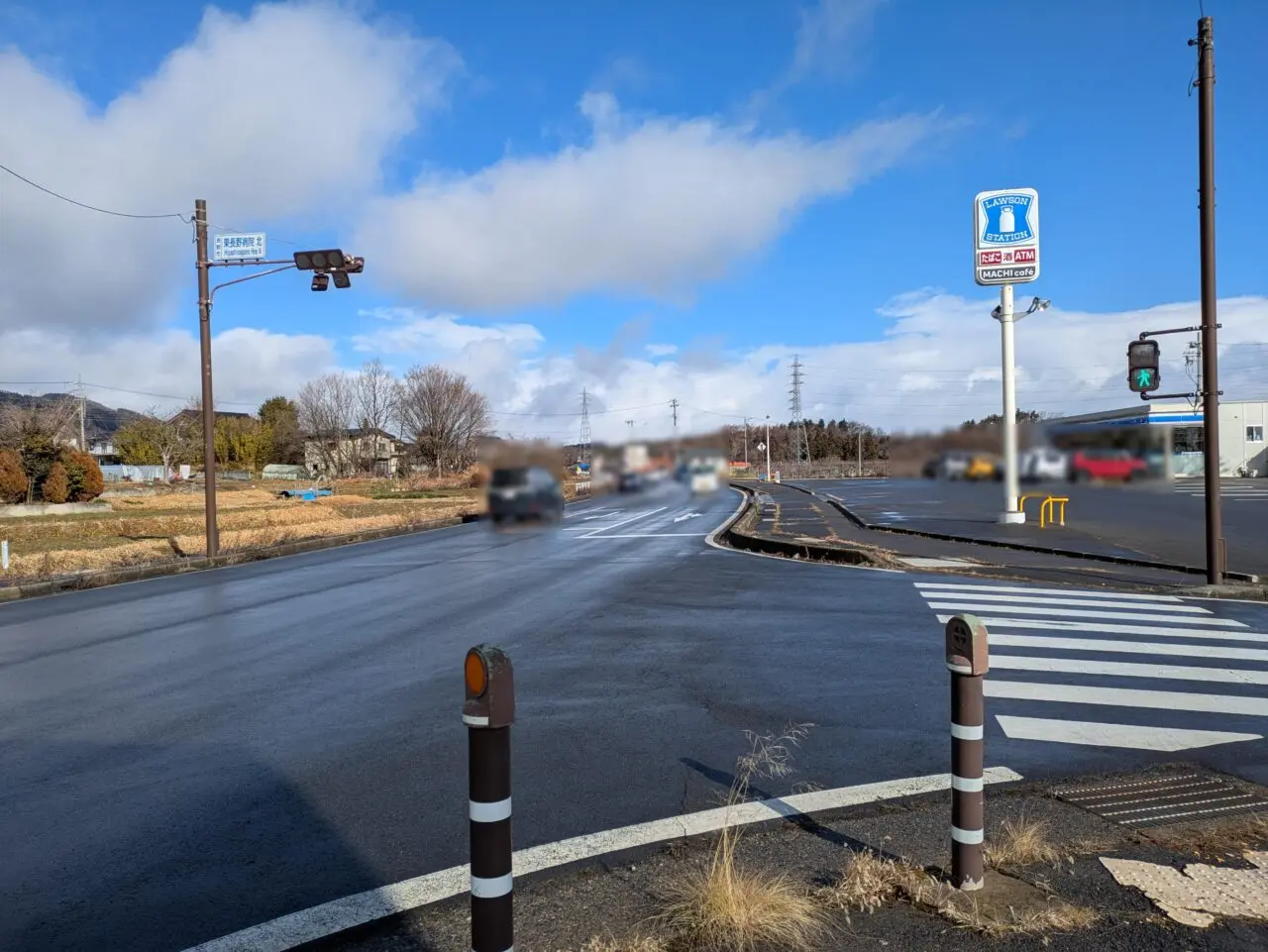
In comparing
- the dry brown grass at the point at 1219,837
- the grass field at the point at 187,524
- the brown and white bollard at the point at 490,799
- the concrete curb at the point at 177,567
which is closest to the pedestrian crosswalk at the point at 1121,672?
the dry brown grass at the point at 1219,837

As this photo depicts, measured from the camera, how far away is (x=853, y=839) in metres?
4.11

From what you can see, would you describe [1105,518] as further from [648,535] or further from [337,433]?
[337,433]

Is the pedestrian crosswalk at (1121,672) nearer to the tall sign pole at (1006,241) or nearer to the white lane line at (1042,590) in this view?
the white lane line at (1042,590)

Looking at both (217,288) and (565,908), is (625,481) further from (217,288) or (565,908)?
(217,288)

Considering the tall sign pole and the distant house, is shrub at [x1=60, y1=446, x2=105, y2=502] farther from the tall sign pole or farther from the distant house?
the tall sign pole

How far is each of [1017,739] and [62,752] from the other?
6220mm

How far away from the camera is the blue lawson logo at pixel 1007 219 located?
77.8ft

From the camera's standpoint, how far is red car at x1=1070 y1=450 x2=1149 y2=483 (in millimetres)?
11875

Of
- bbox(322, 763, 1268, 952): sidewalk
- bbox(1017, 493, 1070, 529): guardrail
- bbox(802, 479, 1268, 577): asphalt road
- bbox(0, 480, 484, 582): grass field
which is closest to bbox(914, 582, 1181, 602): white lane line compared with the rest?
bbox(802, 479, 1268, 577): asphalt road

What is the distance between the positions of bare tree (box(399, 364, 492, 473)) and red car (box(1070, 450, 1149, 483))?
8270mm

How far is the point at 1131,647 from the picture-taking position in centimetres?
852

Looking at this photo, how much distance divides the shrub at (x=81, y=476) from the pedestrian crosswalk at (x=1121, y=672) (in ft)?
142

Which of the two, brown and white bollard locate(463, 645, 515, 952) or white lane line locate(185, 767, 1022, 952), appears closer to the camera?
brown and white bollard locate(463, 645, 515, 952)

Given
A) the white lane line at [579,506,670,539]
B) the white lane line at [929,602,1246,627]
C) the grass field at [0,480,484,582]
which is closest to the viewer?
the white lane line at [929,602,1246,627]
